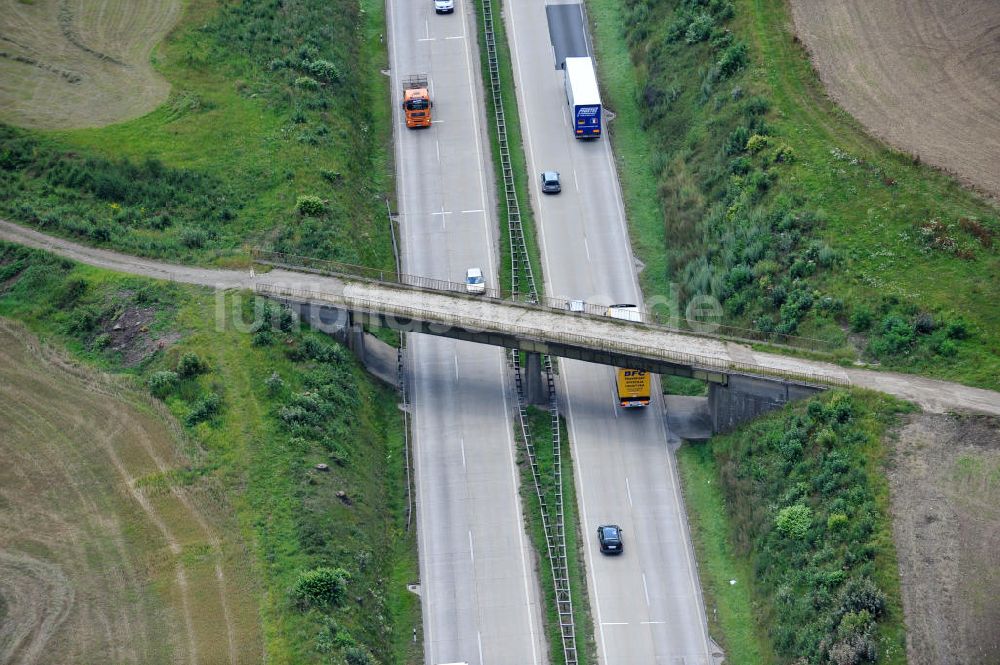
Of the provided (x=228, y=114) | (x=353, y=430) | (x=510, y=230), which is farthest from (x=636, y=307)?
(x=228, y=114)

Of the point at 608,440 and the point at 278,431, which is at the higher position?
the point at 278,431

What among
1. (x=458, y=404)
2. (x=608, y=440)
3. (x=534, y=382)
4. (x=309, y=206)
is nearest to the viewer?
(x=608, y=440)

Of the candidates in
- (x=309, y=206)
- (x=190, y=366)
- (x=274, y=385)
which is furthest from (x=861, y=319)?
(x=190, y=366)

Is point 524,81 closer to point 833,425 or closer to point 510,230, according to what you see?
point 510,230

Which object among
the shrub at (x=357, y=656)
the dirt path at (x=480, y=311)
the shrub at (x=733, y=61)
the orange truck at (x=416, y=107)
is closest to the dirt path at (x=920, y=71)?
the shrub at (x=733, y=61)

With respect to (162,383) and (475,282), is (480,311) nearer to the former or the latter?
(475,282)

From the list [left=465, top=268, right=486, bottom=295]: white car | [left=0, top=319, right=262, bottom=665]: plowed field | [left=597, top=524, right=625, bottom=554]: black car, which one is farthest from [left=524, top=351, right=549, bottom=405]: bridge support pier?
[left=0, top=319, right=262, bottom=665]: plowed field
